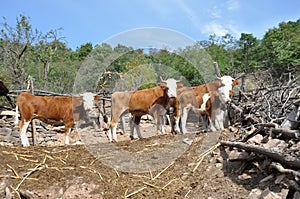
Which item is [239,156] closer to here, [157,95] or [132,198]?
[132,198]

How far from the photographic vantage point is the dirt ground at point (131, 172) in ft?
13.7

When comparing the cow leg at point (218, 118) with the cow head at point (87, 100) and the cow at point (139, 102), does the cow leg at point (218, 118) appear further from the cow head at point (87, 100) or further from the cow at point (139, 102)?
the cow head at point (87, 100)

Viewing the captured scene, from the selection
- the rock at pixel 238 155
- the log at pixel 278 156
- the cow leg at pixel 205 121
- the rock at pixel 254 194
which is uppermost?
the cow leg at pixel 205 121

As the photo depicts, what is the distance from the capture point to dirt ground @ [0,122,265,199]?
4176 mm

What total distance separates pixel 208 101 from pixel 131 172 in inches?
159

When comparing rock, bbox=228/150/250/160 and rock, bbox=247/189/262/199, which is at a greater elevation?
rock, bbox=228/150/250/160

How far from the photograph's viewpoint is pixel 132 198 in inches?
166

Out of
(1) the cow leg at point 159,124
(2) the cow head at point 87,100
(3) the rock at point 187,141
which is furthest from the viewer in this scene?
(2) the cow head at point 87,100

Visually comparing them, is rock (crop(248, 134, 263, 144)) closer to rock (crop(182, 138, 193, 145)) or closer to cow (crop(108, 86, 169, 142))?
rock (crop(182, 138, 193, 145))

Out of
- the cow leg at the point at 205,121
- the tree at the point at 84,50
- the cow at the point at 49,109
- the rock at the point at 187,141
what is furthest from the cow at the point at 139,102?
the tree at the point at 84,50

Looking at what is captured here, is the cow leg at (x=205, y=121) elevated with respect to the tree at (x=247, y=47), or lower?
lower

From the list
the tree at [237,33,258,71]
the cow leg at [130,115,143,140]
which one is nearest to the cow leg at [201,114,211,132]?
the cow leg at [130,115,143,140]

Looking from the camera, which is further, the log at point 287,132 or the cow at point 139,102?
the cow at point 139,102

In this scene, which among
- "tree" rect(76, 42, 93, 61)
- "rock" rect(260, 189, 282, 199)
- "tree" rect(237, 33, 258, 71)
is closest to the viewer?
"rock" rect(260, 189, 282, 199)
